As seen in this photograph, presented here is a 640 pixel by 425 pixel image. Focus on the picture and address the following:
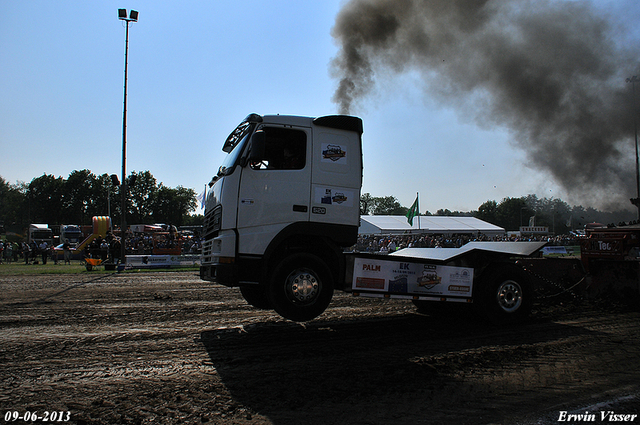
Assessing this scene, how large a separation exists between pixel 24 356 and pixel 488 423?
5183 mm

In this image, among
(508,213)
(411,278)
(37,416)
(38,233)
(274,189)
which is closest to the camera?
(37,416)

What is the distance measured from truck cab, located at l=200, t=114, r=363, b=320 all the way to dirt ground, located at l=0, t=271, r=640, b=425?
0.87 m

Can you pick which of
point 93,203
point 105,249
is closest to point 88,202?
point 93,203

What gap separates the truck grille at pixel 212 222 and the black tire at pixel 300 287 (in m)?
1.13

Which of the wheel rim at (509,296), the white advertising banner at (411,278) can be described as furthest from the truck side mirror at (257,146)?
the wheel rim at (509,296)

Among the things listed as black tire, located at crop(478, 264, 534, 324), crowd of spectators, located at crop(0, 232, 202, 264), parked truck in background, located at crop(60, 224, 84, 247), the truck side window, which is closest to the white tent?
crowd of spectators, located at crop(0, 232, 202, 264)

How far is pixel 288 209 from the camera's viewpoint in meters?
6.04

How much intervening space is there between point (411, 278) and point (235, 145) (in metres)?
3.60

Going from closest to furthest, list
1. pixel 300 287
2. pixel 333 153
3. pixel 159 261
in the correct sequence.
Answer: pixel 300 287 < pixel 333 153 < pixel 159 261

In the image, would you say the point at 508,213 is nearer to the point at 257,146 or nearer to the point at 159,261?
the point at 159,261

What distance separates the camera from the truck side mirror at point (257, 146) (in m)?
5.73

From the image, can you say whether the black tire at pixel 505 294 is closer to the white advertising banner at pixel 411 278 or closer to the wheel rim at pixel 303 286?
the white advertising banner at pixel 411 278

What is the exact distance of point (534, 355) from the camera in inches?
204

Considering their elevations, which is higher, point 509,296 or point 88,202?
point 88,202
